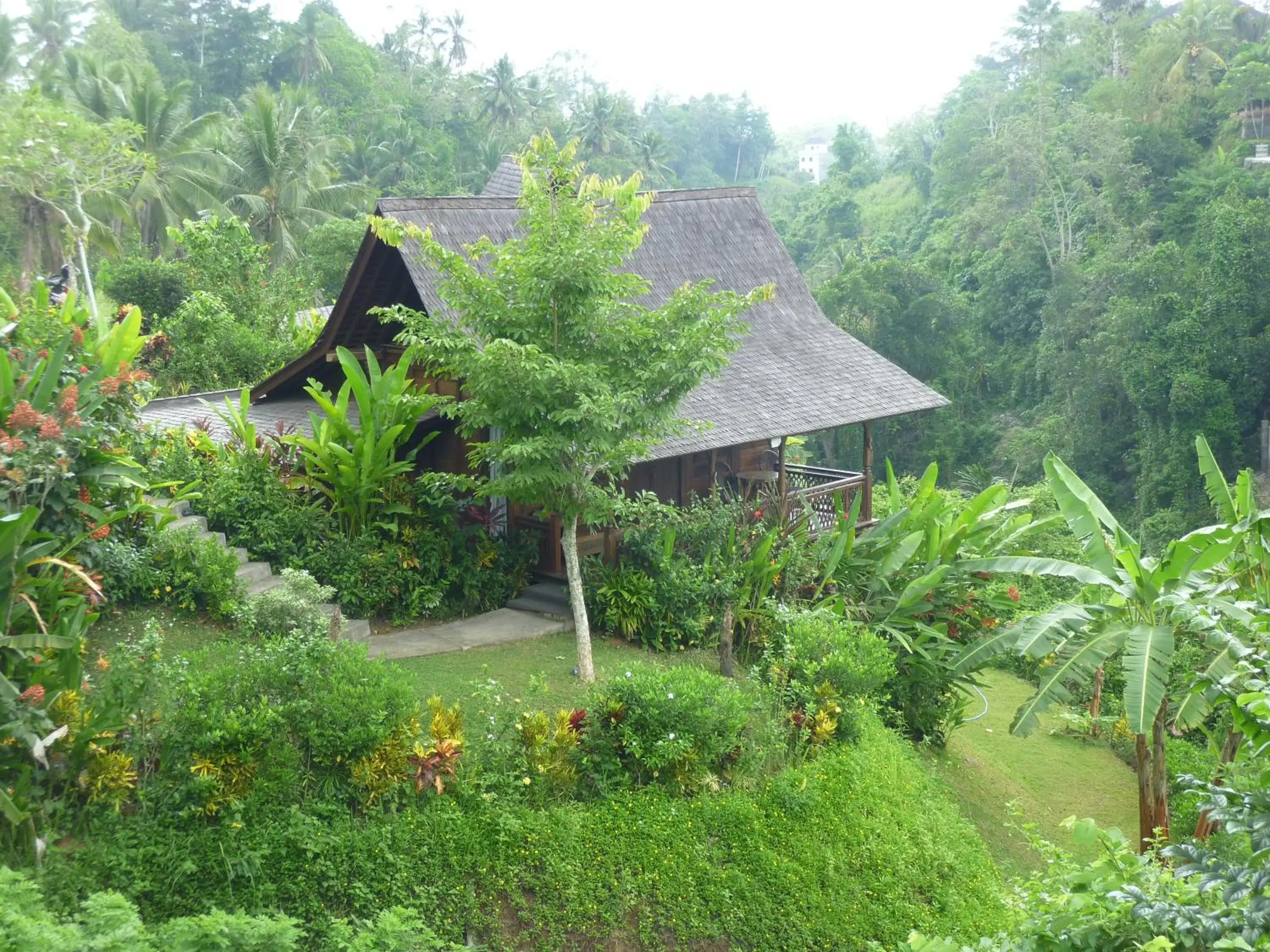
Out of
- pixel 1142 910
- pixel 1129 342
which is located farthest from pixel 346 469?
pixel 1129 342

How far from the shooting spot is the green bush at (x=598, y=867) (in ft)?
21.6

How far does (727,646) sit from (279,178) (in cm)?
2644

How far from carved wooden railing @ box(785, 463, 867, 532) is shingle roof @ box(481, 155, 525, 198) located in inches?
238

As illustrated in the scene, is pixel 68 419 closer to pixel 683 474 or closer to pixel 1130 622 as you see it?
pixel 683 474

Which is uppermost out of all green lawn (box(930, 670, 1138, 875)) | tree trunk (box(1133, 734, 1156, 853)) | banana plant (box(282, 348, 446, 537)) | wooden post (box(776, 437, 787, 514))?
banana plant (box(282, 348, 446, 537))

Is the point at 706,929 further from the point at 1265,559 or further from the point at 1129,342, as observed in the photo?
the point at 1129,342

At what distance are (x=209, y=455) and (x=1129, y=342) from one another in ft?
88.3

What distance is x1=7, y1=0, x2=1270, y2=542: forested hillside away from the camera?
76.9ft

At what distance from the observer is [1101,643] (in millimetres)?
9711

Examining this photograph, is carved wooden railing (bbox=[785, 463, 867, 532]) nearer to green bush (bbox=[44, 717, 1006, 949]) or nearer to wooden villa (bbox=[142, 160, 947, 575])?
wooden villa (bbox=[142, 160, 947, 575])

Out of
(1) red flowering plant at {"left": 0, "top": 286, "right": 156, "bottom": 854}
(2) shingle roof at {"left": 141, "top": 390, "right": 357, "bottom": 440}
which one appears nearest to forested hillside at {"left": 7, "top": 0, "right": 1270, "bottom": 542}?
(2) shingle roof at {"left": 141, "top": 390, "right": 357, "bottom": 440}

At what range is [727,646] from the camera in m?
10.8

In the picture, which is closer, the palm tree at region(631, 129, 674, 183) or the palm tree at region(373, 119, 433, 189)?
the palm tree at region(373, 119, 433, 189)

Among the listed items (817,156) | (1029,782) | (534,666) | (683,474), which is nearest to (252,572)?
(534,666)
